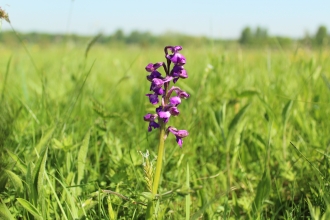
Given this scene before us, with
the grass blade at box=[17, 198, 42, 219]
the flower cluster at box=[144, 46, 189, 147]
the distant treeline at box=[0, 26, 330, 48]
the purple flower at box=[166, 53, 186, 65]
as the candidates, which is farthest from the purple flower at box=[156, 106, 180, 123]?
the distant treeline at box=[0, 26, 330, 48]

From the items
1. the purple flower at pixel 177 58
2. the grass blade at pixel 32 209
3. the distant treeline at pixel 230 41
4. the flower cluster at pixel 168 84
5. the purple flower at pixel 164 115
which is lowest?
the grass blade at pixel 32 209

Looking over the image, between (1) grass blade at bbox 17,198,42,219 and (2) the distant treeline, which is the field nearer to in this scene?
(1) grass blade at bbox 17,198,42,219

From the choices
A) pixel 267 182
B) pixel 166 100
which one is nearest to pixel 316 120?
pixel 267 182

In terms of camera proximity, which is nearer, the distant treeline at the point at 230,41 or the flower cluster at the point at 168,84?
the flower cluster at the point at 168,84

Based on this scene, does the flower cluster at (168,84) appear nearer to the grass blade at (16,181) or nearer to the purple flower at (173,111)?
the purple flower at (173,111)

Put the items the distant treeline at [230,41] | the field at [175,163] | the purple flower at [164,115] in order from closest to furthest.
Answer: the purple flower at [164,115] → the field at [175,163] → the distant treeline at [230,41]

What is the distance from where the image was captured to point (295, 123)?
2.52 m

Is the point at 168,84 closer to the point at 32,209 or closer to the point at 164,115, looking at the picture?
the point at 164,115

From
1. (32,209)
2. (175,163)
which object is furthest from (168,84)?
(175,163)

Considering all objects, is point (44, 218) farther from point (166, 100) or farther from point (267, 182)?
point (267, 182)

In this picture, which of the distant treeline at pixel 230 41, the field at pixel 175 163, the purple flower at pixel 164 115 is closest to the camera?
the purple flower at pixel 164 115

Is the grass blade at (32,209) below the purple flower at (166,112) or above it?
below

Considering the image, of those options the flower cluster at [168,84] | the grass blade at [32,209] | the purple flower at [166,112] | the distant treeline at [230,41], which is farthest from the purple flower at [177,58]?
the distant treeline at [230,41]

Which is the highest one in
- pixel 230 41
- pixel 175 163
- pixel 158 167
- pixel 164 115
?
pixel 230 41
